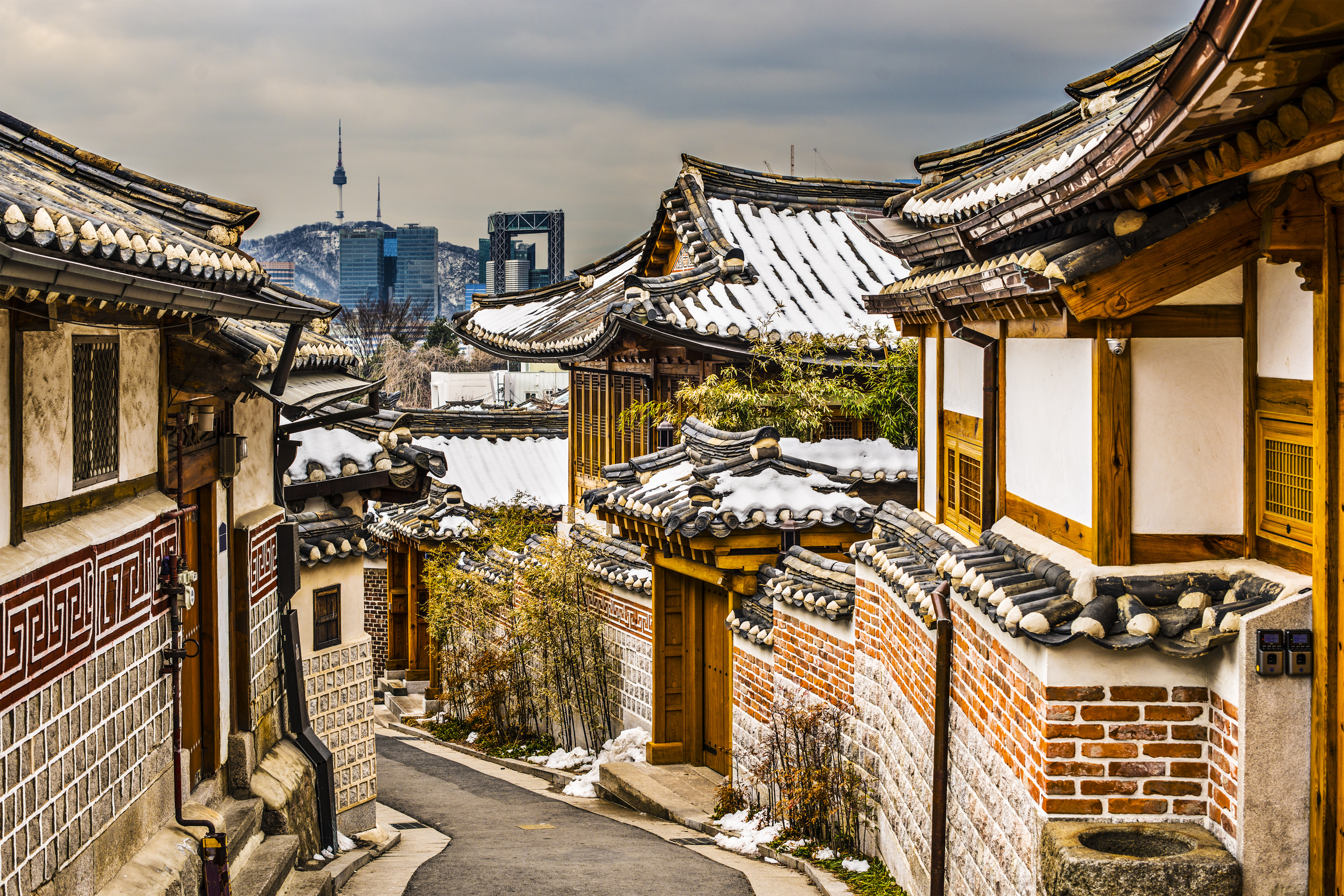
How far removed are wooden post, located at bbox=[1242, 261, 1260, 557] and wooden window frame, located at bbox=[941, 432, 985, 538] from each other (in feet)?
7.41

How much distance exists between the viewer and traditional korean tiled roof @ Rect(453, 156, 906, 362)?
1666cm

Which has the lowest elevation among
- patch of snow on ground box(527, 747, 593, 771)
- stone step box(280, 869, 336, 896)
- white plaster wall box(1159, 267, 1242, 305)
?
patch of snow on ground box(527, 747, 593, 771)

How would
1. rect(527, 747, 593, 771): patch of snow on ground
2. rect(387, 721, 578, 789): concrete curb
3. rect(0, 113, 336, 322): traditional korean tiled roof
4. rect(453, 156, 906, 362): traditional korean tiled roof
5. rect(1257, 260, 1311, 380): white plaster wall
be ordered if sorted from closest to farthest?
rect(0, 113, 336, 322): traditional korean tiled roof
rect(1257, 260, 1311, 380): white plaster wall
rect(387, 721, 578, 789): concrete curb
rect(527, 747, 593, 771): patch of snow on ground
rect(453, 156, 906, 362): traditional korean tiled roof

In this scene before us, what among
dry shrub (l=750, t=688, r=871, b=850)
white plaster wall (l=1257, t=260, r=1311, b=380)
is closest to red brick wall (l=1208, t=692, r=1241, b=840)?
white plaster wall (l=1257, t=260, r=1311, b=380)

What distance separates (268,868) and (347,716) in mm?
4148

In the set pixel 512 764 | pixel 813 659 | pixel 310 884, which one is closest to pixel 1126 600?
pixel 813 659

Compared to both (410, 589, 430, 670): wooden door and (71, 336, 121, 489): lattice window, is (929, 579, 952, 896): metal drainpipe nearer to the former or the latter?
(71, 336, 121, 489): lattice window

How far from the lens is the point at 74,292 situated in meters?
4.59

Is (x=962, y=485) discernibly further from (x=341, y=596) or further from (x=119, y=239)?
(x=341, y=596)

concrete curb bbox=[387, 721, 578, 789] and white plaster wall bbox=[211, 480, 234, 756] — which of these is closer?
white plaster wall bbox=[211, 480, 234, 756]

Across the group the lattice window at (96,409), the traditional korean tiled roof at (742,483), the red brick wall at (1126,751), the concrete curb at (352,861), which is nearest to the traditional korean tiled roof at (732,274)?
the traditional korean tiled roof at (742,483)

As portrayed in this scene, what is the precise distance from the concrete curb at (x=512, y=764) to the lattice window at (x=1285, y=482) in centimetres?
1124

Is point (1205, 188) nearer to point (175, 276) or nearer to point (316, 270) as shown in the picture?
point (175, 276)

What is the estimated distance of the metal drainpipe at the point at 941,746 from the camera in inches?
293
